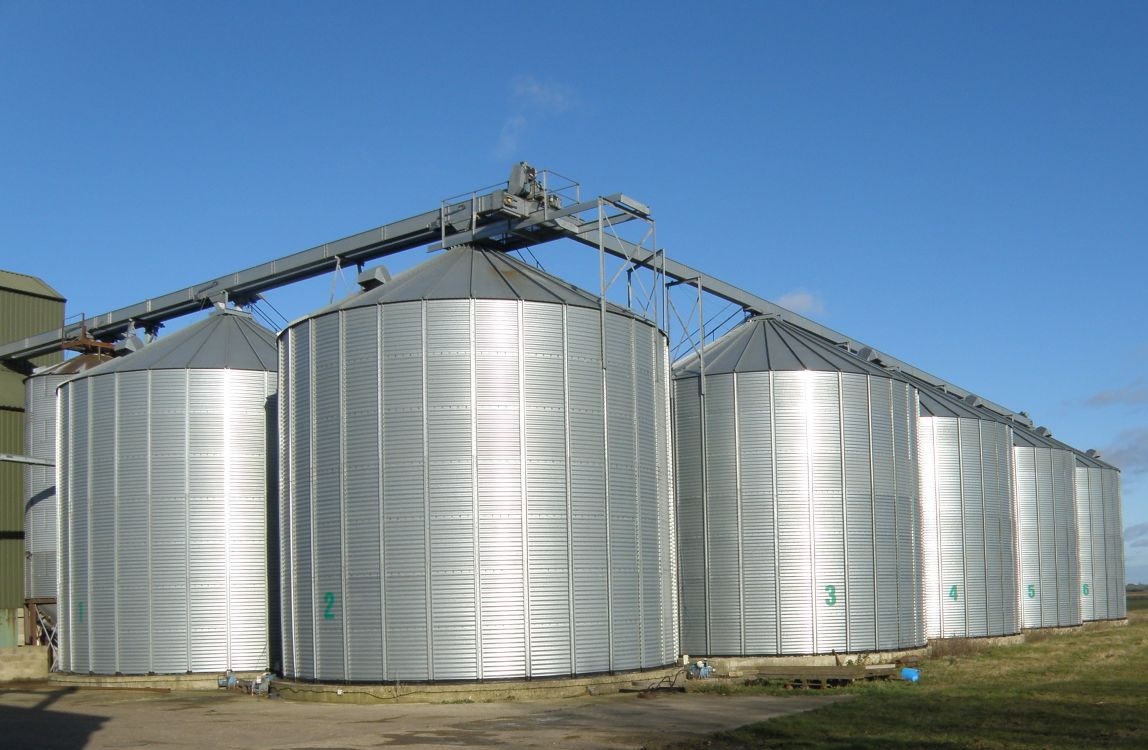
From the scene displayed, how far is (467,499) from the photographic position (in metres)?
35.0

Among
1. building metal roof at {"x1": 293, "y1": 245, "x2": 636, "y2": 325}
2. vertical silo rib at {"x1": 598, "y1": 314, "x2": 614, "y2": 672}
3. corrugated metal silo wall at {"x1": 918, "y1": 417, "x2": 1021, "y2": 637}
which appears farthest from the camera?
corrugated metal silo wall at {"x1": 918, "y1": 417, "x2": 1021, "y2": 637}

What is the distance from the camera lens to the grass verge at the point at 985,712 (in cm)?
2508

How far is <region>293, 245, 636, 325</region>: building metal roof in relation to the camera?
121 feet

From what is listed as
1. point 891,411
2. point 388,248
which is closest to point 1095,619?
point 891,411

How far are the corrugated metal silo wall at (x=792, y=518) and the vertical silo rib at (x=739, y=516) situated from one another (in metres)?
0.04

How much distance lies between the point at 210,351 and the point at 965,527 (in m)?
34.0

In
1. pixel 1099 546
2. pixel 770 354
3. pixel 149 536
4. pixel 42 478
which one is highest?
pixel 770 354

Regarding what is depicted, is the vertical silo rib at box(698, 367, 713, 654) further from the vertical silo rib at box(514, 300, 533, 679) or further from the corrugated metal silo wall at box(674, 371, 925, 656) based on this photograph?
the vertical silo rib at box(514, 300, 533, 679)

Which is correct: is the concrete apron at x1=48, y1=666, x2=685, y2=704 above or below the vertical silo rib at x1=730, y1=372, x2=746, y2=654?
below

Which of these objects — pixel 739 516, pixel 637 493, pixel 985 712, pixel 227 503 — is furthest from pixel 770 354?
pixel 227 503

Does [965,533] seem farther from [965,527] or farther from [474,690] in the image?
[474,690]

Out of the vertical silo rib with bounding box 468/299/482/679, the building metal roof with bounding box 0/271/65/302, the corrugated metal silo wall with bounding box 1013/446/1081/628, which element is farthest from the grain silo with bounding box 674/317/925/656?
the building metal roof with bounding box 0/271/65/302

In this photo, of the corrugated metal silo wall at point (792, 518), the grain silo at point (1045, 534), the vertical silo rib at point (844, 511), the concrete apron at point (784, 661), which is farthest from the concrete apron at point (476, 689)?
the grain silo at point (1045, 534)

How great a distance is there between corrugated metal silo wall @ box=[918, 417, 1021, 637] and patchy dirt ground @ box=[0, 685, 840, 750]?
73.7ft
